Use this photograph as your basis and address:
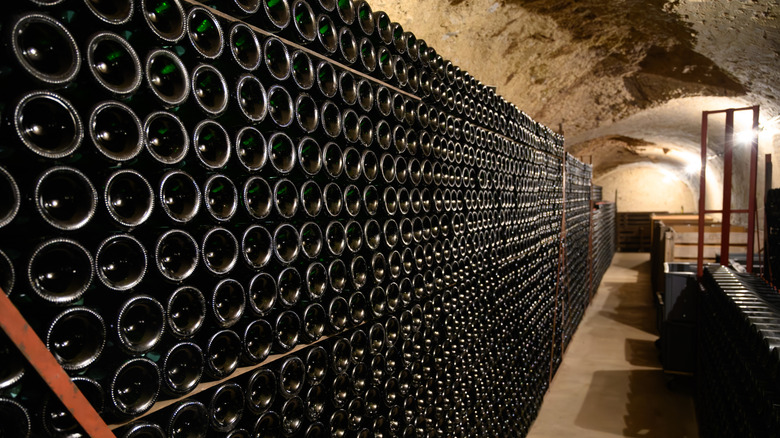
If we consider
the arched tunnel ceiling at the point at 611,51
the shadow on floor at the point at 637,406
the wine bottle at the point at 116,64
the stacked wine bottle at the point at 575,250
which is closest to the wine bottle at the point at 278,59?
the wine bottle at the point at 116,64

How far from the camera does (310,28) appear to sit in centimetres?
148

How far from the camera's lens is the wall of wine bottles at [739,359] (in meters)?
1.75

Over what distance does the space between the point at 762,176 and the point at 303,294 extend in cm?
888

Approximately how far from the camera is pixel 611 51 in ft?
19.7

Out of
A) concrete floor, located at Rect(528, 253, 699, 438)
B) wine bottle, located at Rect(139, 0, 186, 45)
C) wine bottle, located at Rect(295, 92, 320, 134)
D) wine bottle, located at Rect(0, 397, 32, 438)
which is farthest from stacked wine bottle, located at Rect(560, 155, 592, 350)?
wine bottle, located at Rect(0, 397, 32, 438)

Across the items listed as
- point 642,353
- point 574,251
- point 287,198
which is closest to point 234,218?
point 287,198

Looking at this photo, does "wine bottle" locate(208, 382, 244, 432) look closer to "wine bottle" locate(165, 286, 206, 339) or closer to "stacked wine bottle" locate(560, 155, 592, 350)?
"wine bottle" locate(165, 286, 206, 339)

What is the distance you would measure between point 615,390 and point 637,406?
1.17 feet

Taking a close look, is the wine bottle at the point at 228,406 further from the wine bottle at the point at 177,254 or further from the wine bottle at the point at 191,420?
A: the wine bottle at the point at 177,254

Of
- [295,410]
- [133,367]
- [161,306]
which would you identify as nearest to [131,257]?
[161,306]

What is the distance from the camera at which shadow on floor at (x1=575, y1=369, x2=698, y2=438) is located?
3.82 meters

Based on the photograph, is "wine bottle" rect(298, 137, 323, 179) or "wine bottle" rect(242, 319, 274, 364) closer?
"wine bottle" rect(242, 319, 274, 364)

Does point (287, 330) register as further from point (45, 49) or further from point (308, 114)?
point (45, 49)

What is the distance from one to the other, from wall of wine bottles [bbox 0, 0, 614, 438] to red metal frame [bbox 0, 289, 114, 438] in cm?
3
